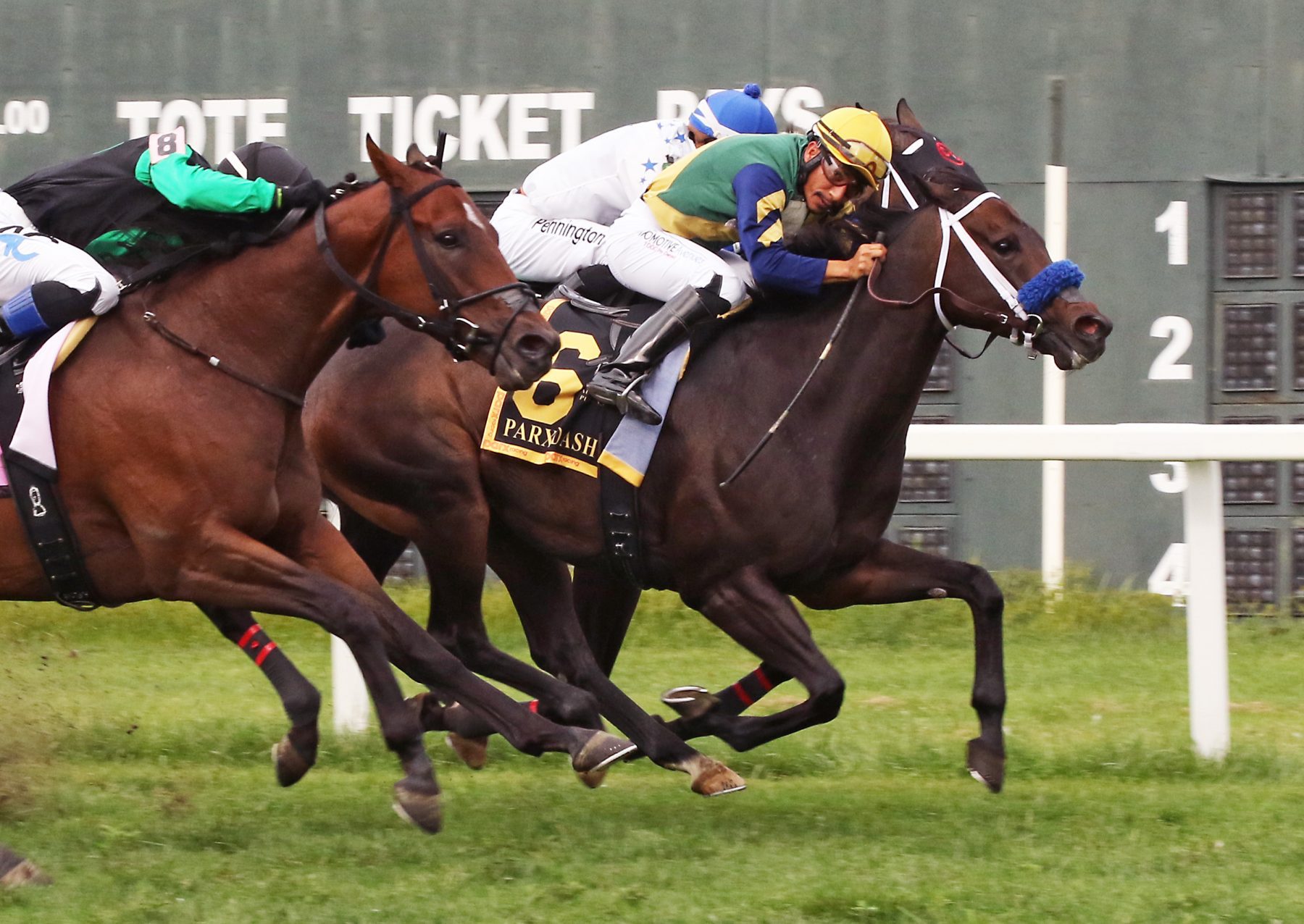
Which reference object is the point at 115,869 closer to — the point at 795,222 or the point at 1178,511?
the point at 795,222

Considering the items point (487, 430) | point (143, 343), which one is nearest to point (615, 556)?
point (487, 430)

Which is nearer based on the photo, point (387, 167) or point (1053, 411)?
point (387, 167)

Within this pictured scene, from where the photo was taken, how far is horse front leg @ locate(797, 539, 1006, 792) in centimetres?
543

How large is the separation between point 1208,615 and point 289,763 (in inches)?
108

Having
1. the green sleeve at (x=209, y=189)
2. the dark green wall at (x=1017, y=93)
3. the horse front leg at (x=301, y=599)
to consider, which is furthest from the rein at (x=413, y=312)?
the dark green wall at (x=1017, y=93)

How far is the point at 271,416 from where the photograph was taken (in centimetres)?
481

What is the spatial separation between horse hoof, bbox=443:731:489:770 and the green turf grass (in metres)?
0.07

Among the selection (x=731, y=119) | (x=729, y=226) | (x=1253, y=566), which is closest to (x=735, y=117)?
(x=731, y=119)

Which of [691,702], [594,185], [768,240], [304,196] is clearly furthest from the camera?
[594,185]

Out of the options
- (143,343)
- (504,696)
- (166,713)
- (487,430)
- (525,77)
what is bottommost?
(166,713)

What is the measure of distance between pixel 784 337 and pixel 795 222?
348 mm

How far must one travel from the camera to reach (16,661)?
25.0 feet

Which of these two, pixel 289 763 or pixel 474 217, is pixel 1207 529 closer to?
pixel 474 217

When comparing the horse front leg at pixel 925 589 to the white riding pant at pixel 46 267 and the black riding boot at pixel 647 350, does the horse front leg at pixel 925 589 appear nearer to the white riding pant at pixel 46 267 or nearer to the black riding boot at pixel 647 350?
the black riding boot at pixel 647 350
